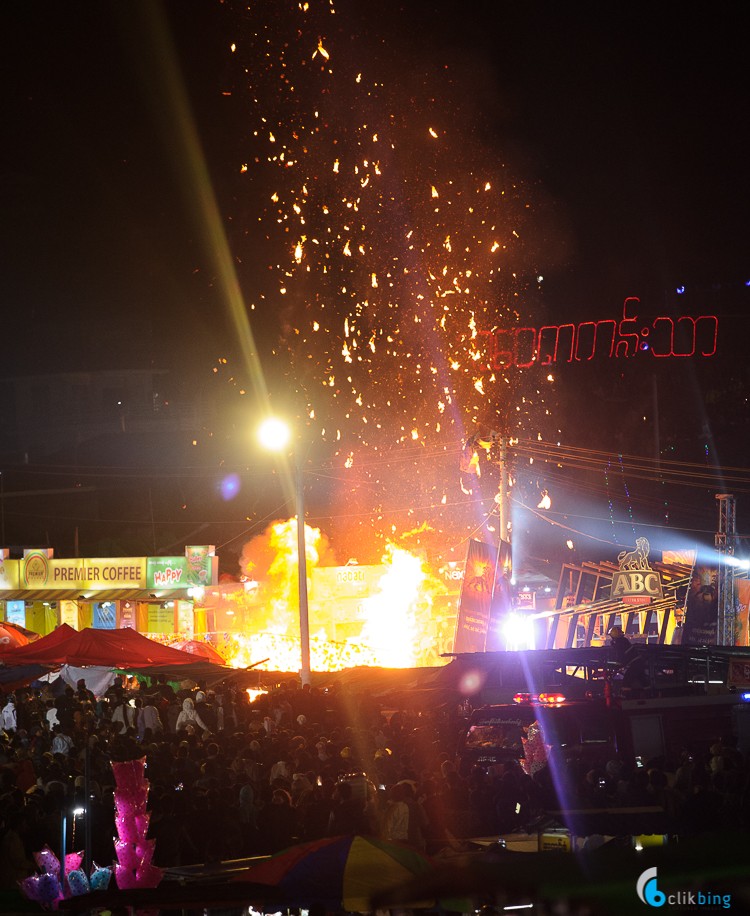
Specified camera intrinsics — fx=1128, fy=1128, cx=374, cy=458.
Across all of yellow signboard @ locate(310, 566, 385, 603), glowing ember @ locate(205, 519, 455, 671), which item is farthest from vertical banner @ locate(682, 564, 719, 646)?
yellow signboard @ locate(310, 566, 385, 603)

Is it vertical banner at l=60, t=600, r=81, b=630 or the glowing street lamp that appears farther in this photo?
vertical banner at l=60, t=600, r=81, b=630

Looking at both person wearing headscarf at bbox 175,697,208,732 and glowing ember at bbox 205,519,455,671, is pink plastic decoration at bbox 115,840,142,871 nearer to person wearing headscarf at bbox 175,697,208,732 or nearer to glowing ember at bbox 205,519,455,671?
person wearing headscarf at bbox 175,697,208,732

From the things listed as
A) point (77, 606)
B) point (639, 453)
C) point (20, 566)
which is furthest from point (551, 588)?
point (20, 566)

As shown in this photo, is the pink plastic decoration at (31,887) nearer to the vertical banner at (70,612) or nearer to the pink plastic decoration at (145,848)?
the pink plastic decoration at (145,848)

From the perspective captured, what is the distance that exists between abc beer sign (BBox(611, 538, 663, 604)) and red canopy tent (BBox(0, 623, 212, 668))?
12.8 m

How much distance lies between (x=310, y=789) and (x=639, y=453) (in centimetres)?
3352

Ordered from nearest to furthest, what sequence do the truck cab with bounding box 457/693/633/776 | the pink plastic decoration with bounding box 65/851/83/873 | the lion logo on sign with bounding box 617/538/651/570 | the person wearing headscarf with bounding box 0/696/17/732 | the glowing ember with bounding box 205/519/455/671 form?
the pink plastic decoration with bounding box 65/851/83/873 → the truck cab with bounding box 457/693/633/776 → the person wearing headscarf with bounding box 0/696/17/732 → the lion logo on sign with bounding box 617/538/651/570 → the glowing ember with bounding box 205/519/455/671

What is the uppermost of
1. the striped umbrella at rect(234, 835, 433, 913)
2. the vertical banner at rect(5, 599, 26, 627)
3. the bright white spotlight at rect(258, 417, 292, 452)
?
the bright white spotlight at rect(258, 417, 292, 452)

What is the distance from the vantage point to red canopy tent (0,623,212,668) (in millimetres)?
19906

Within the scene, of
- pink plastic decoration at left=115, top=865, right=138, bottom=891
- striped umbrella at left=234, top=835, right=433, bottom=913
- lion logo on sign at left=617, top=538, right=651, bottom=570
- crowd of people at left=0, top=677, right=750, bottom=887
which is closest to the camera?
striped umbrella at left=234, top=835, right=433, bottom=913

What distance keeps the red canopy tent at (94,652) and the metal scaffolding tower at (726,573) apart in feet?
39.3

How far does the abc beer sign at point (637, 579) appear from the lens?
28.9m

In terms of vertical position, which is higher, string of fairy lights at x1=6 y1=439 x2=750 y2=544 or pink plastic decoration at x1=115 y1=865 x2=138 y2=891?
string of fairy lights at x1=6 y1=439 x2=750 y2=544

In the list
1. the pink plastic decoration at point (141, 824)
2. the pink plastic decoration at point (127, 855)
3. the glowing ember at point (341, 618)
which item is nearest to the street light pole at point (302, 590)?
the glowing ember at point (341, 618)
